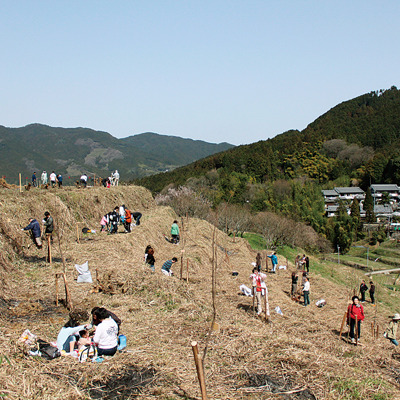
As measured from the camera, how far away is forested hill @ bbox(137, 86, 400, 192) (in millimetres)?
75169

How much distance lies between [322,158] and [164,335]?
3299 inches

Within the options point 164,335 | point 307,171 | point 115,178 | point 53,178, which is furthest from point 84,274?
point 307,171

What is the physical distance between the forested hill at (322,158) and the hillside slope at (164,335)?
52612 mm

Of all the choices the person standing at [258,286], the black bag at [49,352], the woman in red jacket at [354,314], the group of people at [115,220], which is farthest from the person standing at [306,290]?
the black bag at [49,352]

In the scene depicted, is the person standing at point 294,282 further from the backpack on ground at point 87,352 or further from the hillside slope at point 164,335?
the backpack on ground at point 87,352

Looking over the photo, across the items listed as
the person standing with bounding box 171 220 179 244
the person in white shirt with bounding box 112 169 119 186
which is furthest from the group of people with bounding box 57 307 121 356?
the person in white shirt with bounding box 112 169 119 186

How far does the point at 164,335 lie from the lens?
22.1 feet

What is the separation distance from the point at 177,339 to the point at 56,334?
→ 7.03ft

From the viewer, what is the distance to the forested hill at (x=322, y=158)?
247ft

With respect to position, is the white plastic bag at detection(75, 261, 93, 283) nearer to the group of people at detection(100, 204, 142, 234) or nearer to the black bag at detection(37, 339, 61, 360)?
the black bag at detection(37, 339, 61, 360)

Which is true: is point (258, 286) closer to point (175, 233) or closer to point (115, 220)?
point (115, 220)

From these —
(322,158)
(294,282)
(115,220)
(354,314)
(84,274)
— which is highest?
(322,158)

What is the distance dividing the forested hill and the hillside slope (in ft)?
173

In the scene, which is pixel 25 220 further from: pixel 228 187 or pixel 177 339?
pixel 228 187
